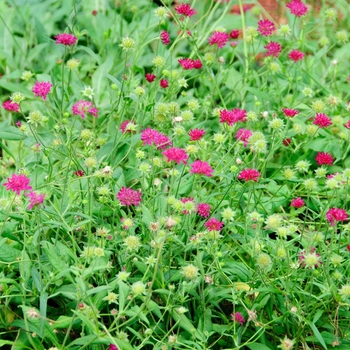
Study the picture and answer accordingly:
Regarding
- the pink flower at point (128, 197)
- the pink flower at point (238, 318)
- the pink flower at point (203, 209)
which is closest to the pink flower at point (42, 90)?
the pink flower at point (128, 197)

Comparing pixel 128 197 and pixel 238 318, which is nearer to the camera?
pixel 238 318

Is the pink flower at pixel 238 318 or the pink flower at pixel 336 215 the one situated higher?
the pink flower at pixel 336 215

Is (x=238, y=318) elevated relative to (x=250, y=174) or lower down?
lower down

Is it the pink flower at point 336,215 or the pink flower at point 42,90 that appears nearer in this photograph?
the pink flower at point 336,215

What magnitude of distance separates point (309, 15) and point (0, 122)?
6.11 feet

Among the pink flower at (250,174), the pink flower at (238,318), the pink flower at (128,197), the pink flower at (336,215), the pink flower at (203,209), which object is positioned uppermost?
the pink flower at (336,215)

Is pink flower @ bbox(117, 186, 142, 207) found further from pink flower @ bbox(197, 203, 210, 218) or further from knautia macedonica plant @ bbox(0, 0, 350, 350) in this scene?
pink flower @ bbox(197, 203, 210, 218)

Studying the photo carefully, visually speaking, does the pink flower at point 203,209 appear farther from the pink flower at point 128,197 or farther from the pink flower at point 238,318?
the pink flower at point 238,318

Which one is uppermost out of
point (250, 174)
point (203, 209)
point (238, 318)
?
point (250, 174)

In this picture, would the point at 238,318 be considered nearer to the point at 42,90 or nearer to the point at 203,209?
the point at 203,209

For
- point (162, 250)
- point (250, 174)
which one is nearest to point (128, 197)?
point (162, 250)

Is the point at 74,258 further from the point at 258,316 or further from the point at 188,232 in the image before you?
the point at 258,316

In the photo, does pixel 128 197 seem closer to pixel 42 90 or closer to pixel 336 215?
pixel 42 90

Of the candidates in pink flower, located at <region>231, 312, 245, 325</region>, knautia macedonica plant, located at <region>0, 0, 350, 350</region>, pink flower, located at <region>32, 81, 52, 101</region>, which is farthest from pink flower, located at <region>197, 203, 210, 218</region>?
pink flower, located at <region>32, 81, 52, 101</region>
